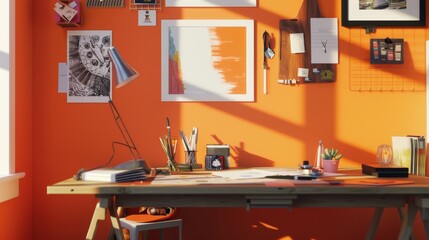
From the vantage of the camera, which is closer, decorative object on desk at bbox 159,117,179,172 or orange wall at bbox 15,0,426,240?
decorative object on desk at bbox 159,117,179,172

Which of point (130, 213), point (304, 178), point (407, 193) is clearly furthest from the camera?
Result: point (130, 213)

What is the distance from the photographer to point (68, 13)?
3.35 m

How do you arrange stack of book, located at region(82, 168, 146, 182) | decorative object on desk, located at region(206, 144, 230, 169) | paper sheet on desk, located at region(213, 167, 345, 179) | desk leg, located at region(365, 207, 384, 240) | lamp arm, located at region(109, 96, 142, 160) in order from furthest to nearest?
lamp arm, located at region(109, 96, 142, 160) < decorative object on desk, located at region(206, 144, 230, 169) < desk leg, located at region(365, 207, 384, 240) < paper sheet on desk, located at region(213, 167, 345, 179) < stack of book, located at region(82, 168, 146, 182)

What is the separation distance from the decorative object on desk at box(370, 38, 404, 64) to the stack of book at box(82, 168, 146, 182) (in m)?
1.79

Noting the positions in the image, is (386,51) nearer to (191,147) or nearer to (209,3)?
(209,3)

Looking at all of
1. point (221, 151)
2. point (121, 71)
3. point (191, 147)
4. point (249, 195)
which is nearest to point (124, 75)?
point (121, 71)

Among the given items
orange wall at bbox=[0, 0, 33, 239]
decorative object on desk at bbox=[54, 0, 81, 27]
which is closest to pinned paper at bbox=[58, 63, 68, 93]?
orange wall at bbox=[0, 0, 33, 239]

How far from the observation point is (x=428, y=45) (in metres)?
3.46

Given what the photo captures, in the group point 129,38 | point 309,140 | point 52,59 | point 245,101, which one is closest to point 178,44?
point 129,38

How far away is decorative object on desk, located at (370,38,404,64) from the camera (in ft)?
11.4

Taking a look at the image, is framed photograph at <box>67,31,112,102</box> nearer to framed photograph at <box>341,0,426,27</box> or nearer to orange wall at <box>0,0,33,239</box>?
orange wall at <box>0,0,33,239</box>

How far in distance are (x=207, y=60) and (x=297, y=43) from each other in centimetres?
61

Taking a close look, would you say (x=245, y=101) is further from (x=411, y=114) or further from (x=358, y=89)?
(x=411, y=114)

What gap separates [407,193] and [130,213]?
174 cm
